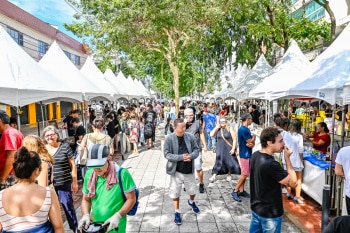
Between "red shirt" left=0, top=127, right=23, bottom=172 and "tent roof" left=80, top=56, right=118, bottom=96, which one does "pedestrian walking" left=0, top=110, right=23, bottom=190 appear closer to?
"red shirt" left=0, top=127, right=23, bottom=172

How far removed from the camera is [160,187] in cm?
706

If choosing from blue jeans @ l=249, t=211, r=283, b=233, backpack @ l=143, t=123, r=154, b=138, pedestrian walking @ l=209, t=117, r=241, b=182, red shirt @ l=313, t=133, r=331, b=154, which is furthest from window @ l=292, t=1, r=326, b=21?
blue jeans @ l=249, t=211, r=283, b=233

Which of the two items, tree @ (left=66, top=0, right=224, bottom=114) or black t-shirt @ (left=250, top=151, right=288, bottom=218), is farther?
tree @ (left=66, top=0, right=224, bottom=114)

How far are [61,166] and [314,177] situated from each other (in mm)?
4724

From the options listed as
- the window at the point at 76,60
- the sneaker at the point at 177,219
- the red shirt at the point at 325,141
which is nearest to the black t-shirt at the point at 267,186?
the sneaker at the point at 177,219

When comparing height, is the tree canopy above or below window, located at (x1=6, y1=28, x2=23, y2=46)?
below

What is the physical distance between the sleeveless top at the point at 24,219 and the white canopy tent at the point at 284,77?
6.03m

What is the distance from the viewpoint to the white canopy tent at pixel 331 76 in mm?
4562

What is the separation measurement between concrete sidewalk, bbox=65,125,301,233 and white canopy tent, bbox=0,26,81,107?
2.49 m

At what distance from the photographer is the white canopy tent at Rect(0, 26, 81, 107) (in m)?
4.93

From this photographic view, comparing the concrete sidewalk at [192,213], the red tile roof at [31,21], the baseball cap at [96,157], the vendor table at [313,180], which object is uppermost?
the red tile roof at [31,21]

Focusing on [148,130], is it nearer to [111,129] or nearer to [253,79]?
[111,129]

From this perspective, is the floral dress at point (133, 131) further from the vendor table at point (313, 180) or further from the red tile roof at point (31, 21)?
the red tile roof at point (31, 21)

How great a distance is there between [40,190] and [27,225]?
29cm
